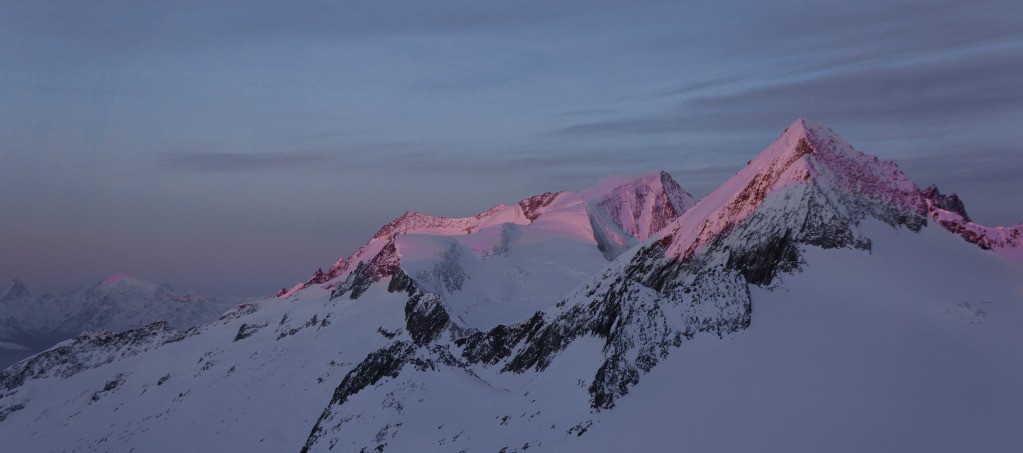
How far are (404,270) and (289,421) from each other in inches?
1495

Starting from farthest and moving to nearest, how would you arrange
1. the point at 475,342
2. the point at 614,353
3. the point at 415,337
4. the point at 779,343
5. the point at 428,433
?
the point at 415,337
the point at 475,342
the point at 428,433
the point at 614,353
the point at 779,343

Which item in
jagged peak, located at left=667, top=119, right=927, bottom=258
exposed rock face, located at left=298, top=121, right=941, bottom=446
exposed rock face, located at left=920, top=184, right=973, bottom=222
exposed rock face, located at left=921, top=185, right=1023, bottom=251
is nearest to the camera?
exposed rock face, located at left=298, top=121, right=941, bottom=446

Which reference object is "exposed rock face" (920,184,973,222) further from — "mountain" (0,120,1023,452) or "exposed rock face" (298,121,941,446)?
"exposed rock face" (298,121,941,446)

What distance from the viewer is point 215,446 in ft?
394

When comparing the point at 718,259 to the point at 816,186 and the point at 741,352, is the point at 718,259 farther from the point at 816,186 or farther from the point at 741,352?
the point at 741,352

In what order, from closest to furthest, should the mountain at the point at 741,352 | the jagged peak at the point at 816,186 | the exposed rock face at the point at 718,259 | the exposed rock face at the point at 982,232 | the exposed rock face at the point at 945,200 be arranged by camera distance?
the mountain at the point at 741,352 → the exposed rock face at the point at 718,259 → the exposed rock face at the point at 982,232 → the jagged peak at the point at 816,186 → the exposed rock face at the point at 945,200

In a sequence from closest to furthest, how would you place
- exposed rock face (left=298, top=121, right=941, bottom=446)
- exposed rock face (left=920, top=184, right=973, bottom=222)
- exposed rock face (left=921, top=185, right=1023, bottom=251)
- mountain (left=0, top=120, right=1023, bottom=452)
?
mountain (left=0, top=120, right=1023, bottom=452), exposed rock face (left=298, top=121, right=941, bottom=446), exposed rock face (left=921, top=185, right=1023, bottom=251), exposed rock face (left=920, top=184, right=973, bottom=222)

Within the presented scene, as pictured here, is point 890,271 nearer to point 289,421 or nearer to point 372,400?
point 372,400

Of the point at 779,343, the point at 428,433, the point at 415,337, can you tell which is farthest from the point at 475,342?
the point at 779,343

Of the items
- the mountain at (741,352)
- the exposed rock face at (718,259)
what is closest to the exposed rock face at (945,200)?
the mountain at (741,352)

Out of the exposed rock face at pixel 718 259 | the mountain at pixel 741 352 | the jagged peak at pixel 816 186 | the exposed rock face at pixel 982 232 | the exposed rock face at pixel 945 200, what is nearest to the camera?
the mountain at pixel 741 352

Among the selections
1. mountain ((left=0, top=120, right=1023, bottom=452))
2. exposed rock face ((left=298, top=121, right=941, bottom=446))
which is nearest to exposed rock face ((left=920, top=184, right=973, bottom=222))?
mountain ((left=0, top=120, right=1023, bottom=452))

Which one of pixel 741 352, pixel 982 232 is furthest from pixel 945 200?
pixel 741 352

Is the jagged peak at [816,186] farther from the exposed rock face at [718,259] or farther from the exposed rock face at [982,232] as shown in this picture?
the exposed rock face at [982,232]
